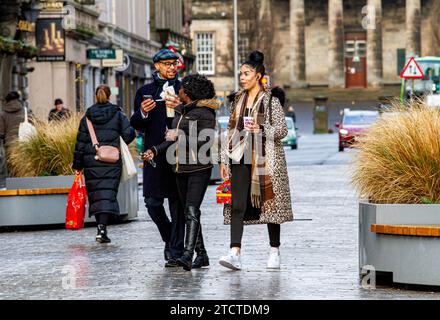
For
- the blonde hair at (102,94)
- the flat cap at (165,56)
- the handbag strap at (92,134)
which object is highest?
the flat cap at (165,56)

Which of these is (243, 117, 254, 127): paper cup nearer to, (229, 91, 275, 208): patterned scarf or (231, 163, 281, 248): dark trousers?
(229, 91, 275, 208): patterned scarf

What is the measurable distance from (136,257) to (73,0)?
35.9m

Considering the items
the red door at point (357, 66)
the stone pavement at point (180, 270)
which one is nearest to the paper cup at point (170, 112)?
the stone pavement at point (180, 270)

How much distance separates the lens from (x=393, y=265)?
488 inches

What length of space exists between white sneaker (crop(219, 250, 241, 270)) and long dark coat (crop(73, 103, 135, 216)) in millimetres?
4048

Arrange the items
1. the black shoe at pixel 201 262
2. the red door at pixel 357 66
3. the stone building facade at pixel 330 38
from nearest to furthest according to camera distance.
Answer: the black shoe at pixel 201 262 → the stone building facade at pixel 330 38 → the red door at pixel 357 66

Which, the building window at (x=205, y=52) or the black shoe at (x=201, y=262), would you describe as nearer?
the black shoe at (x=201, y=262)

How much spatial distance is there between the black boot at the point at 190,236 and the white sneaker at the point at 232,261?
311mm

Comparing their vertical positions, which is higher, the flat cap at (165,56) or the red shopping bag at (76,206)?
the flat cap at (165,56)

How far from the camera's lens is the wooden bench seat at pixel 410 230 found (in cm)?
1214

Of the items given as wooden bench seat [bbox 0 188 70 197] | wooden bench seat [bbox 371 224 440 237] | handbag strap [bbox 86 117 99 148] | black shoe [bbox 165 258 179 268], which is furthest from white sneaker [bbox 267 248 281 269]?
wooden bench seat [bbox 0 188 70 197]

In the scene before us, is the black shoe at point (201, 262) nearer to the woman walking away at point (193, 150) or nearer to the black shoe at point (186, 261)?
the woman walking away at point (193, 150)
